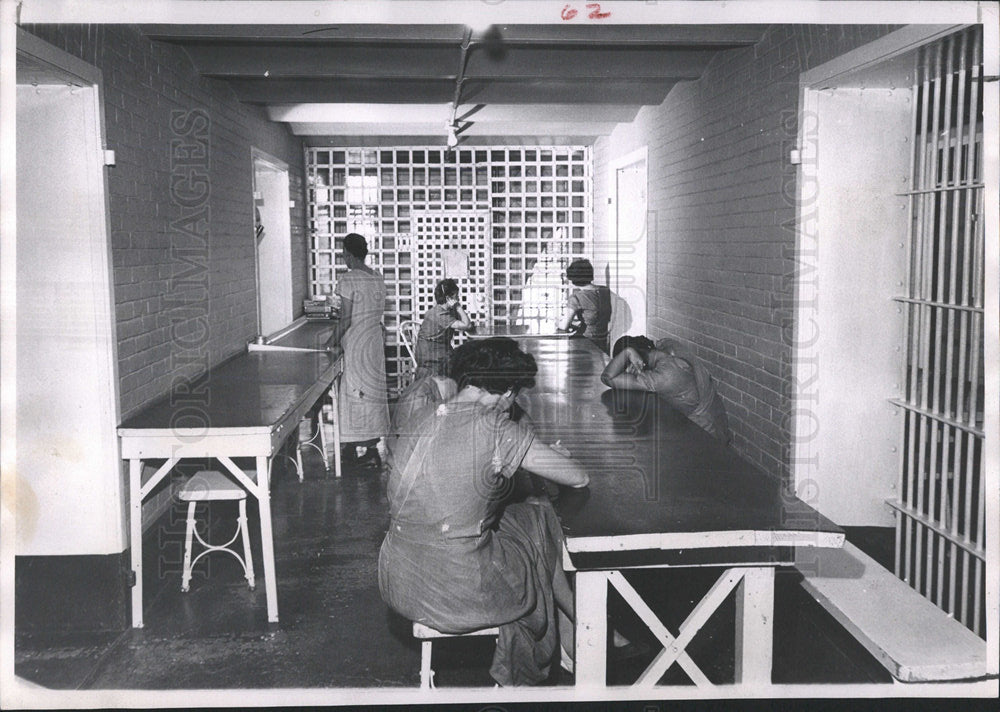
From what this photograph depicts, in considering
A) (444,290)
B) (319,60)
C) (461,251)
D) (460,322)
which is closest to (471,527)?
(319,60)

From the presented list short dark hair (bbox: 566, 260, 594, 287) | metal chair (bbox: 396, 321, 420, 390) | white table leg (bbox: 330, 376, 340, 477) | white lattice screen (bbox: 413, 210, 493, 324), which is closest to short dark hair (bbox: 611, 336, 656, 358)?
white table leg (bbox: 330, 376, 340, 477)

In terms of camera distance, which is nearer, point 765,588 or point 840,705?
point 765,588

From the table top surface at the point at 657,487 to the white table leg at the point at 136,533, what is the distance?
157cm

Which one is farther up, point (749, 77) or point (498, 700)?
point (749, 77)

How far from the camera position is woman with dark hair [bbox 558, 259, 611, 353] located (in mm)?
6941

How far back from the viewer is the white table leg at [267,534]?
3.49m

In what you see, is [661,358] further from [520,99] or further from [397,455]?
[520,99]

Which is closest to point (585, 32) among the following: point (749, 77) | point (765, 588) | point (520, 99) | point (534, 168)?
point (749, 77)

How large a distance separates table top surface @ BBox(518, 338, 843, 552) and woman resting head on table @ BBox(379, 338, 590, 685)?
203mm

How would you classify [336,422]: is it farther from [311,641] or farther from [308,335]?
[311,641]

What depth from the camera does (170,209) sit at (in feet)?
14.9

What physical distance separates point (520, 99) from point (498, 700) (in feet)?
15.9

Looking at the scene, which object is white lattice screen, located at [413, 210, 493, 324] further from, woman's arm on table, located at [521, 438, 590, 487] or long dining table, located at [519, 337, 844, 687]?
woman's arm on table, located at [521, 438, 590, 487]

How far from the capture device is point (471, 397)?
2785 mm
